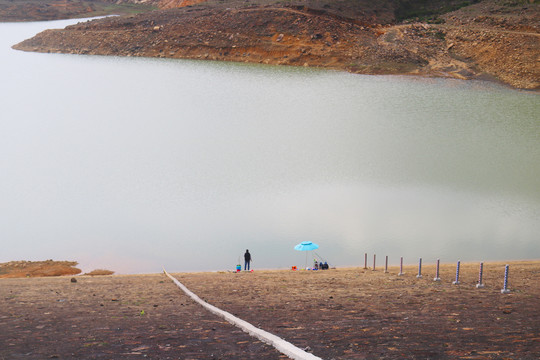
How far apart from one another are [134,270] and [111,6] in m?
94.5

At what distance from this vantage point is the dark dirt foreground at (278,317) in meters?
7.09

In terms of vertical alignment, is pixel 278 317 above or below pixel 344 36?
below

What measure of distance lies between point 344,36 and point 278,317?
5356cm

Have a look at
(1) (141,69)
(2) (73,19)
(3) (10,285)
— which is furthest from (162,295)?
(2) (73,19)

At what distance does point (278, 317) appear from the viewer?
918 cm

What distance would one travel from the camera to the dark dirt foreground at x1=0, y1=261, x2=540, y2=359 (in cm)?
709

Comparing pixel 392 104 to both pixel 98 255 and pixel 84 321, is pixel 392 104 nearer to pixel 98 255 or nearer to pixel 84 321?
pixel 98 255

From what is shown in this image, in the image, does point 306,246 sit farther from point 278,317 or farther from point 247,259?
point 278,317

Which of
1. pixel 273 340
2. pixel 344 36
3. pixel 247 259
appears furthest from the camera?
pixel 344 36

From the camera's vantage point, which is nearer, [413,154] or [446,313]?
[446,313]

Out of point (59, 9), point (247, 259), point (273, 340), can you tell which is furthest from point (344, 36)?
point (59, 9)

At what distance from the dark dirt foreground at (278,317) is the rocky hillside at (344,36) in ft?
134

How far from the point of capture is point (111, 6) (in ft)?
338

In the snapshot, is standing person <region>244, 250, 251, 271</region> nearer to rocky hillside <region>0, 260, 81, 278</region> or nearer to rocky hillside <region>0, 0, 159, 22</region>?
rocky hillside <region>0, 260, 81, 278</region>
